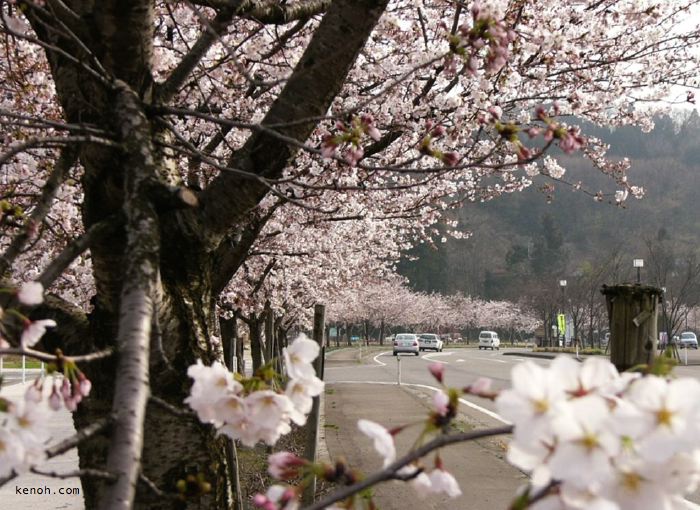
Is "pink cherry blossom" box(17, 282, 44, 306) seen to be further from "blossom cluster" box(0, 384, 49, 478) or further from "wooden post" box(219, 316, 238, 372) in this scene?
"wooden post" box(219, 316, 238, 372)

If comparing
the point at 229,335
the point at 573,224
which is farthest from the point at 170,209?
the point at 573,224

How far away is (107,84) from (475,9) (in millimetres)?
1196

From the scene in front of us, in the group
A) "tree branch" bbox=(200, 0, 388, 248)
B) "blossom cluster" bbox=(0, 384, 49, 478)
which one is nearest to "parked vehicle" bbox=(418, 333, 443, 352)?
"tree branch" bbox=(200, 0, 388, 248)

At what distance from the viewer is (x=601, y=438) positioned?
2.64ft

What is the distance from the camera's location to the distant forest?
95.2m

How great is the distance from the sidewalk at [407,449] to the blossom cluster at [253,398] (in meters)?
0.86

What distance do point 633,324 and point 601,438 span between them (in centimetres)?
468

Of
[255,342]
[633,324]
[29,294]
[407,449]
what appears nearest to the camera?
[29,294]

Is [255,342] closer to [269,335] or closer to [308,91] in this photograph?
[269,335]

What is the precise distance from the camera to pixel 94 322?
259 centimetres

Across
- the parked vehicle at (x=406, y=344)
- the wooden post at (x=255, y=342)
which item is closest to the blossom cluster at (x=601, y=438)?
the wooden post at (x=255, y=342)

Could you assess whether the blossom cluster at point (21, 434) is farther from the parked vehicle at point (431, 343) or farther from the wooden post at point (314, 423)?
the parked vehicle at point (431, 343)

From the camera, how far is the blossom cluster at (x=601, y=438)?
2.64 feet

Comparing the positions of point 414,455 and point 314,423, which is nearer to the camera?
point 414,455
